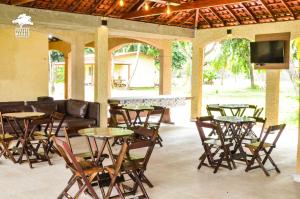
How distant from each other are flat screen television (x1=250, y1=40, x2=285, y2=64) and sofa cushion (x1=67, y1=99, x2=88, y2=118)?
15.7ft

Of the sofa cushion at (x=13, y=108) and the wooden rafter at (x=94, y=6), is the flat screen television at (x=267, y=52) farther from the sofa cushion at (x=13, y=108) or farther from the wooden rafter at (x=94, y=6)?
the sofa cushion at (x=13, y=108)

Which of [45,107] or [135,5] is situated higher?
[135,5]

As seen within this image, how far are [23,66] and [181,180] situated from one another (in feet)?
25.1

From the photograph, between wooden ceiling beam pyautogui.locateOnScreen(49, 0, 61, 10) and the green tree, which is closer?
wooden ceiling beam pyautogui.locateOnScreen(49, 0, 61, 10)

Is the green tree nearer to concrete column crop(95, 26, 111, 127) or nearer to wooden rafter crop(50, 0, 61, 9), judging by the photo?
concrete column crop(95, 26, 111, 127)

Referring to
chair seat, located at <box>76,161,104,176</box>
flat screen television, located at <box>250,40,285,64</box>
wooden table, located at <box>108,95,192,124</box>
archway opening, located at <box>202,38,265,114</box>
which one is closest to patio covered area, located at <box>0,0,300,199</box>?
flat screen television, located at <box>250,40,285,64</box>

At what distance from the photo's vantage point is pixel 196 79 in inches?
478

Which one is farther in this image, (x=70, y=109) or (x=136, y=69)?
(x=136, y=69)

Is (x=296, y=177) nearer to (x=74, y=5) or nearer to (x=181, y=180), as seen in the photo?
(x=181, y=180)

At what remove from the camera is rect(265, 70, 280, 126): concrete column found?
33.9 ft

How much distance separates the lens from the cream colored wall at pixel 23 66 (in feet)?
36.1

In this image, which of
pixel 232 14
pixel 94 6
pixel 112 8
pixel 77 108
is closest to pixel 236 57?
pixel 232 14

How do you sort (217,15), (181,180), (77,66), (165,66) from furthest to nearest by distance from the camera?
(165,66) → (77,66) → (217,15) → (181,180)

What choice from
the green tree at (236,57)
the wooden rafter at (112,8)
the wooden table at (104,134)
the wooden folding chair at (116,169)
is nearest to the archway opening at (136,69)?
the green tree at (236,57)
